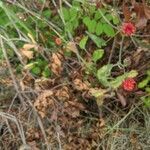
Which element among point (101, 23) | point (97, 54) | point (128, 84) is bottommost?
point (128, 84)

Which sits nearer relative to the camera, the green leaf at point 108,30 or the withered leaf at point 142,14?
the withered leaf at point 142,14

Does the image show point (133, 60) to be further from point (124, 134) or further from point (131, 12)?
point (124, 134)

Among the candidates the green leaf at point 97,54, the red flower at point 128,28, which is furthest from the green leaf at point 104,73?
the red flower at point 128,28

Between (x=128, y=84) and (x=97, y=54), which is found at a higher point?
(x=97, y=54)

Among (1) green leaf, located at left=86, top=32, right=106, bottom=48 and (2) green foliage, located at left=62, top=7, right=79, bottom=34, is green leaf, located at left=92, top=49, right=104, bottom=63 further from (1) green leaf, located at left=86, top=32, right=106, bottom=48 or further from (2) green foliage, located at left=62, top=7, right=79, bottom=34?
(2) green foliage, located at left=62, top=7, right=79, bottom=34

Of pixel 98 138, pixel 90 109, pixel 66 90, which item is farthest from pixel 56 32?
pixel 98 138

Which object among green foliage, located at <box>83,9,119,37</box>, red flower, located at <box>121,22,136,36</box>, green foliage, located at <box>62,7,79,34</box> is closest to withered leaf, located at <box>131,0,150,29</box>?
red flower, located at <box>121,22,136,36</box>

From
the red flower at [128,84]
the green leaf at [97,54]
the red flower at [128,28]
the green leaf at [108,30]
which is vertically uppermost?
the red flower at [128,28]

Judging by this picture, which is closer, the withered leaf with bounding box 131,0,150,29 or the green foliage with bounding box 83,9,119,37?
the withered leaf with bounding box 131,0,150,29

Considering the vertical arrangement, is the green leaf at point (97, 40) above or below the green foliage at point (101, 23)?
below

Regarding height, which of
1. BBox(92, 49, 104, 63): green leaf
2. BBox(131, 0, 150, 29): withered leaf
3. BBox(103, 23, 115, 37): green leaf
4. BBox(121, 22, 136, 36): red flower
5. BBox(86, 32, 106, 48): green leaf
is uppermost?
BBox(131, 0, 150, 29): withered leaf

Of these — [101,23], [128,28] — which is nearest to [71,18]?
[101,23]

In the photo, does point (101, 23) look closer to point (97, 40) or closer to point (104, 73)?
point (97, 40)

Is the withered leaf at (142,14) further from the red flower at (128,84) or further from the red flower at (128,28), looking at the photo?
the red flower at (128,84)
